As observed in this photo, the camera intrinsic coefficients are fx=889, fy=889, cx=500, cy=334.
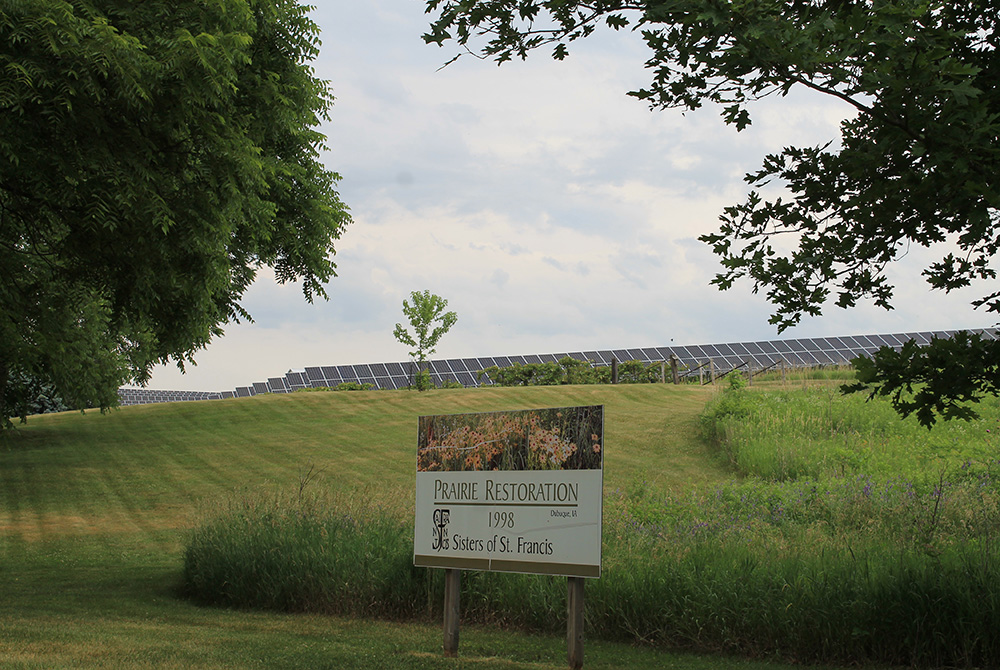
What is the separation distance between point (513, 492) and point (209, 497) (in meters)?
14.7

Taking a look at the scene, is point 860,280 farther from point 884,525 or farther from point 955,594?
point 884,525

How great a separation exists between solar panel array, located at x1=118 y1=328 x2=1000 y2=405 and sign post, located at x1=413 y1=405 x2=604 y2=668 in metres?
30.7

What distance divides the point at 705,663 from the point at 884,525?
3742 mm

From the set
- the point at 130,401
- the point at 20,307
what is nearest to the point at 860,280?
the point at 20,307

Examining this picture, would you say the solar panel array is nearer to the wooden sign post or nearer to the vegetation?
the vegetation

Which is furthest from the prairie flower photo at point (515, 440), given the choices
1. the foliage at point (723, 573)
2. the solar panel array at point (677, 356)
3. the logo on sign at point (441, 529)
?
the solar panel array at point (677, 356)

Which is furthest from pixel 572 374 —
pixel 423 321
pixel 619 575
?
pixel 619 575

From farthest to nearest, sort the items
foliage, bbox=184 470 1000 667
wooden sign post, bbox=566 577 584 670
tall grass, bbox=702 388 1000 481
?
tall grass, bbox=702 388 1000 481
foliage, bbox=184 470 1000 667
wooden sign post, bbox=566 577 584 670

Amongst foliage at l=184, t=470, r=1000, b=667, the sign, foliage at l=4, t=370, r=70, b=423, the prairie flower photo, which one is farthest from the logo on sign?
foliage at l=4, t=370, r=70, b=423

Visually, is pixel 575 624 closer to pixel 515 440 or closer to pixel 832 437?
pixel 515 440

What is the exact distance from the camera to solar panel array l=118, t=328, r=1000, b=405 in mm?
41000

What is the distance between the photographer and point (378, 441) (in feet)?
82.5

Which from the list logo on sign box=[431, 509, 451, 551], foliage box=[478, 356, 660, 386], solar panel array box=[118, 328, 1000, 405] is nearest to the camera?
logo on sign box=[431, 509, 451, 551]

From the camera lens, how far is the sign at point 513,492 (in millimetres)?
6922
